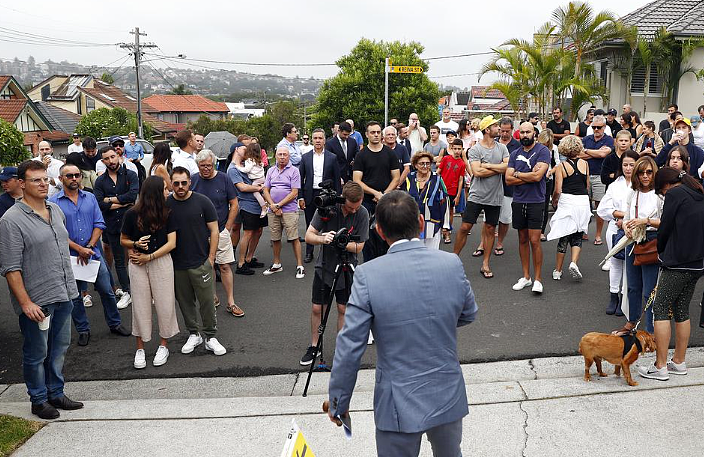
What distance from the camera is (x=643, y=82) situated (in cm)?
2314

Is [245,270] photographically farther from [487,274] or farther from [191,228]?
[487,274]

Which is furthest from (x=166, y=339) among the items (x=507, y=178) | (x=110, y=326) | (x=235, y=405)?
(x=507, y=178)

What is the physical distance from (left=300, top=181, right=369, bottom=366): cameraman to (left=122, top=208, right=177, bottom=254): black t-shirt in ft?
4.43

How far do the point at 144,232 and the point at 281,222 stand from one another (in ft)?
11.1

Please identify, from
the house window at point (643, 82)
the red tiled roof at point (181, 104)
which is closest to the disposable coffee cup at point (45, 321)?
the house window at point (643, 82)

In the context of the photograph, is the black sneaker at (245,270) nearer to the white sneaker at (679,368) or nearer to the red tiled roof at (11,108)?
the white sneaker at (679,368)

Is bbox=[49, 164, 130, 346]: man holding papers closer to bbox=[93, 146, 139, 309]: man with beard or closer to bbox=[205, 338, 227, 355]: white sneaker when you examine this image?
bbox=[93, 146, 139, 309]: man with beard

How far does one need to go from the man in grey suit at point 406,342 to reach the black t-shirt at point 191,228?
3.35 meters

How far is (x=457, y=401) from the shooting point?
9.96 ft

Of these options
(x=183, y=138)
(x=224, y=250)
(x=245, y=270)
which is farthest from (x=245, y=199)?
(x=224, y=250)

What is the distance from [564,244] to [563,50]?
14.8 m

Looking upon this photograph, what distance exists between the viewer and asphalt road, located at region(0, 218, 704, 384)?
5988mm

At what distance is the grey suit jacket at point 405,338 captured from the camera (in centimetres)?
293

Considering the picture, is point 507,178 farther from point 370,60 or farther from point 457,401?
point 370,60
